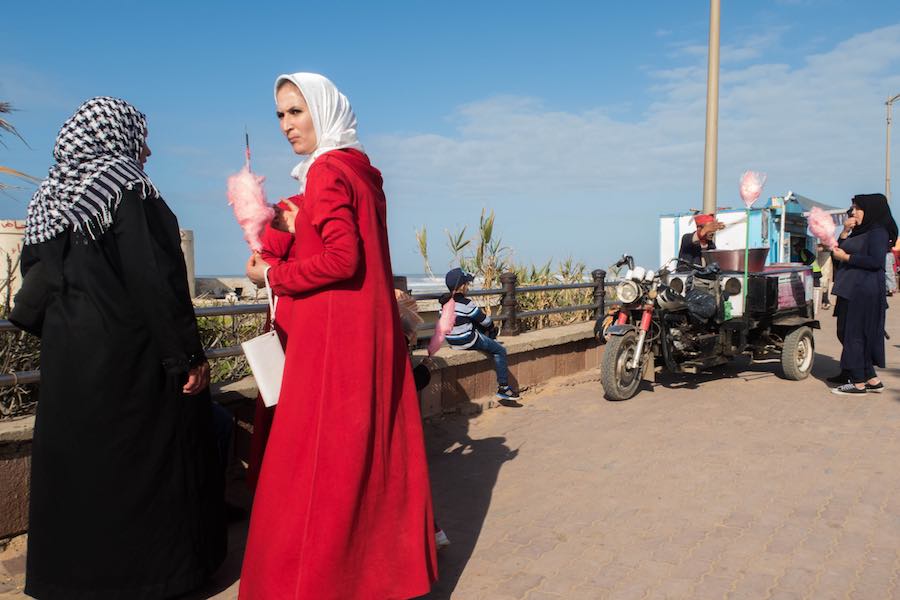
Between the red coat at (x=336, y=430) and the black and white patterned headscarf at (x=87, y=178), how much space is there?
67 centimetres

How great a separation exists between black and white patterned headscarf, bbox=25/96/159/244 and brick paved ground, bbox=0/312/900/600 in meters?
1.73

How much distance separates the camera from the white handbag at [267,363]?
2742 mm

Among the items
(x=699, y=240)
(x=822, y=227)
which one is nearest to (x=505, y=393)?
(x=699, y=240)

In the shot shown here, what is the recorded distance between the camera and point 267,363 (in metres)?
2.79

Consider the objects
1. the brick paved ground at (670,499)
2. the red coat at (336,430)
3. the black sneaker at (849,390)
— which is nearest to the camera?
the red coat at (336,430)

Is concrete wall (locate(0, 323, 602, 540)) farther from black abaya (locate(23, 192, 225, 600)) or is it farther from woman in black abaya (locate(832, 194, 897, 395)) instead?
woman in black abaya (locate(832, 194, 897, 395))

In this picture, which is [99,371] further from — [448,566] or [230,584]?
[448,566]

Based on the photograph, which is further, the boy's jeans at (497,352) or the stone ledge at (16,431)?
the boy's jeans at (497,352)

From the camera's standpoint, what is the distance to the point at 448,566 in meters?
3.48

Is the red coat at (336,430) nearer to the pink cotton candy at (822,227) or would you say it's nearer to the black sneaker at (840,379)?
the pink cotton candy at (822,227)

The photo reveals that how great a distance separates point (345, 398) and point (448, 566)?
51.2 inches

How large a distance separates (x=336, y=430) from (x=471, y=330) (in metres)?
4.06

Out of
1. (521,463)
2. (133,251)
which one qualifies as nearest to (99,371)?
(133,251)

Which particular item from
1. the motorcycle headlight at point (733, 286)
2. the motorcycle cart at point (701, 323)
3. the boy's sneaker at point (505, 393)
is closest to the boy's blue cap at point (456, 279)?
the boy's sneaker at point (505, 393)
